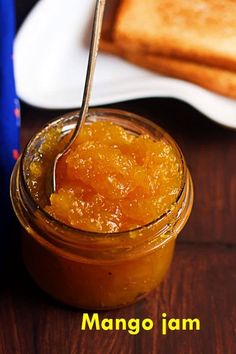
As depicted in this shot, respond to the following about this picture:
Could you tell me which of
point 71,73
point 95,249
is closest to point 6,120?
point 71,73

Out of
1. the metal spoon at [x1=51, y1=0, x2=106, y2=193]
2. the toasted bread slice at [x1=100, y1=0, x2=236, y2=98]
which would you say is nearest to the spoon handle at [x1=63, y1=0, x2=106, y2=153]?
the metal spoon at [x1=51, y1=0, x2=106, y2=193]

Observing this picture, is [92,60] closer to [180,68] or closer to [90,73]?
[90,73]

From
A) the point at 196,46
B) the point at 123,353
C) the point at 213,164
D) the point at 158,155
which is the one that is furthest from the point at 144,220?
the point at 196,46

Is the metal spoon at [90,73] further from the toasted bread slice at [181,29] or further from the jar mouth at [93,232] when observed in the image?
the toasted bread slice at [181,29]

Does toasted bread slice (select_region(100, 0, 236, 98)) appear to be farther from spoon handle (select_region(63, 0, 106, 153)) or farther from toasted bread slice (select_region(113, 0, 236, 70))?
spoon handle (select_region(63, 0, 106, 153))

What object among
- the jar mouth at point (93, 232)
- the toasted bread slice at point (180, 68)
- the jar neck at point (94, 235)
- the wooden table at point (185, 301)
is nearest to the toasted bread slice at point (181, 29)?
the toasted bread slice at point (180, 68)
